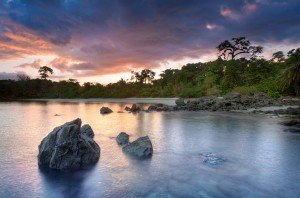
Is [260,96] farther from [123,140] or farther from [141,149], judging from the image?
[141,149]

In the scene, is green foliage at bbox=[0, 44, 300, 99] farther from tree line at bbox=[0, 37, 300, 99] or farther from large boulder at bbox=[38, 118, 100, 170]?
large boulder at bbox=[38, 118, 100, 170]

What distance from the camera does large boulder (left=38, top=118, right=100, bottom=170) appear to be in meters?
13.9

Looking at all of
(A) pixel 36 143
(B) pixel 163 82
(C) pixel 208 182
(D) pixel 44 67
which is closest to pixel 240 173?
(C) pixel 208 182

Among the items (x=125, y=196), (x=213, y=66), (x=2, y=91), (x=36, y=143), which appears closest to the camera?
(x=125, y=196)

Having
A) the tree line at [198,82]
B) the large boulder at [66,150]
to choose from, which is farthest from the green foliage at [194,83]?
the large boulder at [66,150]

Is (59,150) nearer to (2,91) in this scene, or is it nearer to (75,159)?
(75,159)

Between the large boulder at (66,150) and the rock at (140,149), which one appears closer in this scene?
the large boulder at (66,150)

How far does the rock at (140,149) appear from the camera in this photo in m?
16.6

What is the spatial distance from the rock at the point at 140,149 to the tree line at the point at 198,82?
43.7ft

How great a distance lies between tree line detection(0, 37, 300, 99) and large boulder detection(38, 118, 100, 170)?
1708 cm

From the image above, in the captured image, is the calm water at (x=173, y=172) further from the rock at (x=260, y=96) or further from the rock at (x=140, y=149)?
the rock at (x=260, y=96)

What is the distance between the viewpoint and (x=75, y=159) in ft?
46.1

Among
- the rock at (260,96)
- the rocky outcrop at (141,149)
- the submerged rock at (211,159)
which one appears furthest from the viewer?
the rock at (260,96)

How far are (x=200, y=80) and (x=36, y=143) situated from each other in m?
69.5
